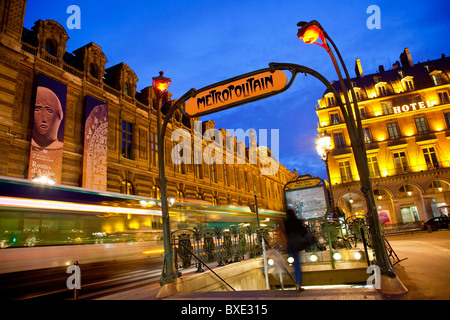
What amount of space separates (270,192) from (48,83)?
43337mm

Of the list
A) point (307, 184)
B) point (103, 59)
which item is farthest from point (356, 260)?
point (103, 59)

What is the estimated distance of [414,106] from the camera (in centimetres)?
3556

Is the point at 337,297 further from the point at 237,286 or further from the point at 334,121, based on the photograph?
the point at 334,121

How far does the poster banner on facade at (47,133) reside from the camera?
15547mm

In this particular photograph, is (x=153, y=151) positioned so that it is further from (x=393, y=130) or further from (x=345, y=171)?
(x=393, y=130)

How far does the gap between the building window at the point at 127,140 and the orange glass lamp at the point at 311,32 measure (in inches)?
792

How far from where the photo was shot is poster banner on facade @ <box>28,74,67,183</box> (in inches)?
612

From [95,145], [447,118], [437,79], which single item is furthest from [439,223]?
[95,145]

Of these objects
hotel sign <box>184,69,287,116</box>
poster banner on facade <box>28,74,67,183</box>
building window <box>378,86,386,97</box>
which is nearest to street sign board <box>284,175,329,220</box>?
hotel sign <box>184,69,287,116</box>

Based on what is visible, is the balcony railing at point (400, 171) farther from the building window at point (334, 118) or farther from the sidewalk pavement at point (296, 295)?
the sidewalk pavement at point (296, 295)

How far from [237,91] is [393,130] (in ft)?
124

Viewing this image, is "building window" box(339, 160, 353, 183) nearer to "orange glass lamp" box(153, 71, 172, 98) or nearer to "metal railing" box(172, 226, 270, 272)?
"metal railing" box(172, 226, 270, 272)

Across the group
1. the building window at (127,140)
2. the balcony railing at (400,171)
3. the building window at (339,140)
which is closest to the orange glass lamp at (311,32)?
the building window at (127,140)

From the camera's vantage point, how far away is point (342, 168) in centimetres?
3569
